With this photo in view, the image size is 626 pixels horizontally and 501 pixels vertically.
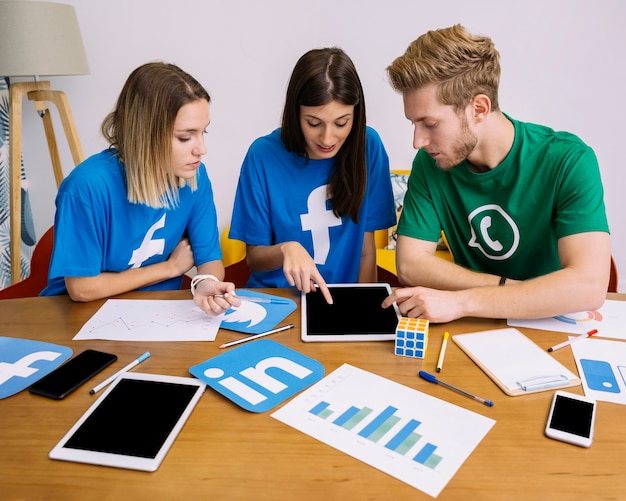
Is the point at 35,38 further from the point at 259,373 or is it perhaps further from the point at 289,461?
the point at 289,461

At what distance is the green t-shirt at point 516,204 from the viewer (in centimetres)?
132

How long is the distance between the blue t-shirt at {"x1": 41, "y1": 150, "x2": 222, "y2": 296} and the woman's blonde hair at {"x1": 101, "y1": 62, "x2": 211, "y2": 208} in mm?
56

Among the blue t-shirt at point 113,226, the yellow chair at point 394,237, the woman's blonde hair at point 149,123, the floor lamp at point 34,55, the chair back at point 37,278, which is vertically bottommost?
the yellow chair at point 394,237

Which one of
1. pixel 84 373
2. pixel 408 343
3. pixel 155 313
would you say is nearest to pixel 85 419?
pixel 84 373

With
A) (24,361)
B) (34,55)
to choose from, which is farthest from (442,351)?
(34,55)

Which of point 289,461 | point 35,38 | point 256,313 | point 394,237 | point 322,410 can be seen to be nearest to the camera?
point 289,461

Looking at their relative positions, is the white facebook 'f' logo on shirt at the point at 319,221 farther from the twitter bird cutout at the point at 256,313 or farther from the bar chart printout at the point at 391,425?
the bar chart printout at the point at 391,425

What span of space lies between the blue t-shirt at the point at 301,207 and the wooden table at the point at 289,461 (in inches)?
31.0

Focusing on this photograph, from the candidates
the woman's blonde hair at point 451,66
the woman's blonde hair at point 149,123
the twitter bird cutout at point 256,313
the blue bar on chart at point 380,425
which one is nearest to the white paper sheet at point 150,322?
the twitter bird cutout at point 256,313

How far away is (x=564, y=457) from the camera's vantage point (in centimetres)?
77

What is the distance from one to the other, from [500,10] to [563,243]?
2.22 metres

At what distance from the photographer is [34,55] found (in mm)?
2312

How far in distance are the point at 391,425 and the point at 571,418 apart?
0.29 metres

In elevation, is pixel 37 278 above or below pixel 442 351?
above
